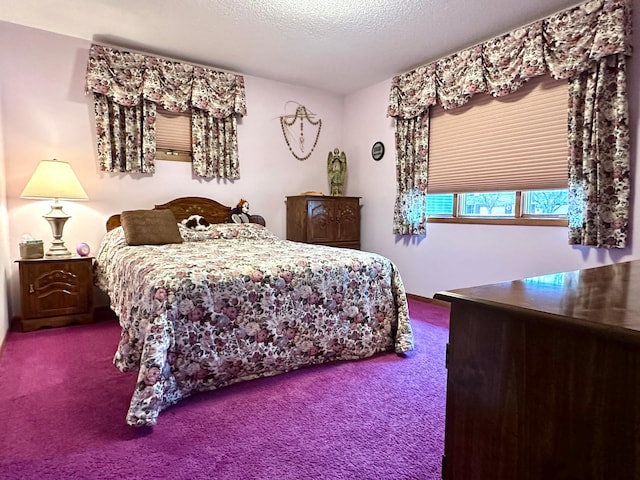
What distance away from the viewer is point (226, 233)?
374cm

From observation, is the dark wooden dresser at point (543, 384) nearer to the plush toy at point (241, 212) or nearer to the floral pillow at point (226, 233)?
the floral pillow at point (226, 233)

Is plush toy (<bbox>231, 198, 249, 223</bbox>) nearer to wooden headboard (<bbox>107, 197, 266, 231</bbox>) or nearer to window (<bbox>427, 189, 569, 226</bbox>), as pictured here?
wooden headboard (<bbox>107, 197, 266, 231</bbox>)

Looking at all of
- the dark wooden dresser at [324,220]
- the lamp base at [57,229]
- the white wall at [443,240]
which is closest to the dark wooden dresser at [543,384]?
the white wall at [443,240]

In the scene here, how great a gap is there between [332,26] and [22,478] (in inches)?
133

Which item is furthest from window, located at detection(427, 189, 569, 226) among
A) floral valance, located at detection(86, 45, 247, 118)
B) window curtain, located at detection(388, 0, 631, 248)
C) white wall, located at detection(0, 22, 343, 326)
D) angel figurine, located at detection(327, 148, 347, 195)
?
floral valance, located at detection(86, 45, 247, 118)

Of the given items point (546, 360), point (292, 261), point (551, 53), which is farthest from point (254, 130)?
point (546, 360)

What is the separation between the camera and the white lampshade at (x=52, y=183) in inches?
119

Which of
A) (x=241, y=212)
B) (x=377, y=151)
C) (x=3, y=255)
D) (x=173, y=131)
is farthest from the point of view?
(x=377, y=151)

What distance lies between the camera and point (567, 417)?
26.5 inches

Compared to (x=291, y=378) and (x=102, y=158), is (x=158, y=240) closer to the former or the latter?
(x=102, y=158)

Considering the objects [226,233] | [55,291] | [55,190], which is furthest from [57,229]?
[226,233]

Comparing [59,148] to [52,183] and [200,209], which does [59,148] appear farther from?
[200,209]

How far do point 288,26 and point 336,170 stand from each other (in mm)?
1941

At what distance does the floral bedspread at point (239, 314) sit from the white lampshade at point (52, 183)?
740 millimetres
